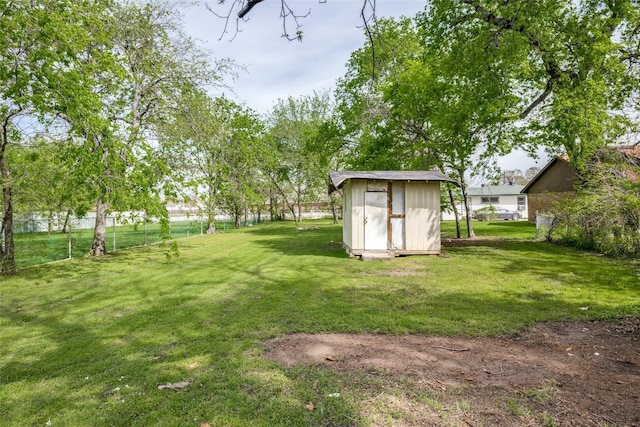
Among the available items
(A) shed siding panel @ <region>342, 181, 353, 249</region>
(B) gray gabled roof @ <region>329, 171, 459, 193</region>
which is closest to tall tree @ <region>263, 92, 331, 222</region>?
(A) shed siding panel @ <region>342, 181, 353, 249</region>

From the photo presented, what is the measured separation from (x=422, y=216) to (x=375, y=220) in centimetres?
173

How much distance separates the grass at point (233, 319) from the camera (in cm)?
305

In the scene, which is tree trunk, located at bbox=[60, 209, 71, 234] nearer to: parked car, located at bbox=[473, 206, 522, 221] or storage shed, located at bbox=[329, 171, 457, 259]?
storage shed, located at bbox=[329, 171, 457, 259]

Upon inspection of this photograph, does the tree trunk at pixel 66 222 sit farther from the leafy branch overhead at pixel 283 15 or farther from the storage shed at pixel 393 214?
the leafy branch overhead at pixel 283 15

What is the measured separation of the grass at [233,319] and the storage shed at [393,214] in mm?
1018

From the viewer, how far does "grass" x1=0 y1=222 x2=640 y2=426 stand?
3.05 metres

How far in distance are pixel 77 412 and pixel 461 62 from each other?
42.5 feet

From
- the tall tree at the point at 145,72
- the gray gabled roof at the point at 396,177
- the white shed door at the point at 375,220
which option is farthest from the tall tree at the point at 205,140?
the white shed door at the point at 375,220

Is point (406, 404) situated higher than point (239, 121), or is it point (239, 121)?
point (239, 121)

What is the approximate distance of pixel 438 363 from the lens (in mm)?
3748

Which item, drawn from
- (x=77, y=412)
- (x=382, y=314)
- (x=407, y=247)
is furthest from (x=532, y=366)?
(x=407, y=247)

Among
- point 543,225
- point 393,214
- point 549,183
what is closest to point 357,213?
point 393,214

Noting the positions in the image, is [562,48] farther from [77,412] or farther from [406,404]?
[77,412]

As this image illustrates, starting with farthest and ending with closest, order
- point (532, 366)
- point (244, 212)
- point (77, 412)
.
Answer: point (244, 212) → point (532, 366) → point (77, 412)
